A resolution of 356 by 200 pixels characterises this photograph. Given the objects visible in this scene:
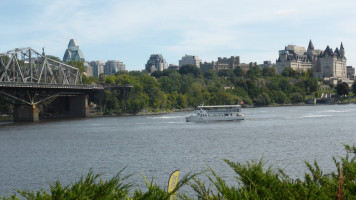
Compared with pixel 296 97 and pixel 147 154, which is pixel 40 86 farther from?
pixel 296 97

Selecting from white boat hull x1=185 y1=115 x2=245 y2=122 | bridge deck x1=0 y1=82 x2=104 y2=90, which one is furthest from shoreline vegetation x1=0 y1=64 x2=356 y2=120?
white boat hull x1=185 y1=115 x2=245 y2=122

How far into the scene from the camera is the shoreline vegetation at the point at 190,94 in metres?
107

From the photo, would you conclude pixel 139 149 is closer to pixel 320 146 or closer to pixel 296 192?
pixel 320 146

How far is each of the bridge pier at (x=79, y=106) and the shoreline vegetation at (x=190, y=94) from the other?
4.36 m

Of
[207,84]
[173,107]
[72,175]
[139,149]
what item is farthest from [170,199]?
[207,84]

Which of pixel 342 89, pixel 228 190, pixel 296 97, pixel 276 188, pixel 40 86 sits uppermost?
pixel 40 86

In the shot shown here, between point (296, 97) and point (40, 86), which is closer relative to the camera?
point (40, 86)

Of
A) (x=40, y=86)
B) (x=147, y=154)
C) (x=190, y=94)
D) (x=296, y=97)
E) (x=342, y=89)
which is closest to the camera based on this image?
(x=147, y=154)

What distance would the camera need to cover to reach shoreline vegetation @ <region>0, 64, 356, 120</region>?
352 ft

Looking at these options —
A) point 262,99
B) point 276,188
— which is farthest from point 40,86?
point 262,99

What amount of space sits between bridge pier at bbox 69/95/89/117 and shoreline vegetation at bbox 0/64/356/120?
14.3 ft

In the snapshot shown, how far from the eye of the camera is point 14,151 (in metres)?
39.0

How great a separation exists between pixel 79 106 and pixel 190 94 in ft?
147

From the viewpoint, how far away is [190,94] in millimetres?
138625
